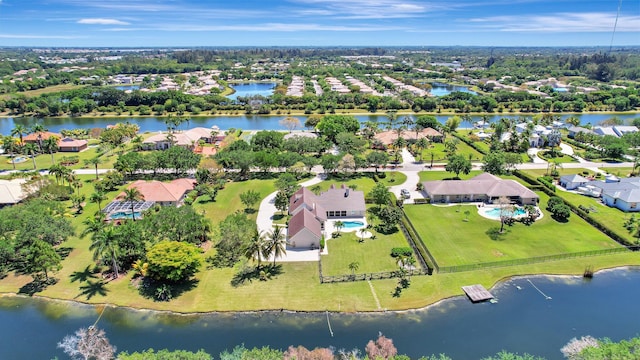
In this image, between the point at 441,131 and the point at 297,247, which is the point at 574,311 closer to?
the point at 297,247

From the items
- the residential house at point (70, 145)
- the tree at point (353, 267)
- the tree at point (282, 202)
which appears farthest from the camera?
the residential house at point (70, 145)

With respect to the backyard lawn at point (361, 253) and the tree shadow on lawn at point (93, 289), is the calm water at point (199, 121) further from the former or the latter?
the tree shadow on lawn at point (93, 289)

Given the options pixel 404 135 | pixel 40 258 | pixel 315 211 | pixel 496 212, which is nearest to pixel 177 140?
pixel 315 211

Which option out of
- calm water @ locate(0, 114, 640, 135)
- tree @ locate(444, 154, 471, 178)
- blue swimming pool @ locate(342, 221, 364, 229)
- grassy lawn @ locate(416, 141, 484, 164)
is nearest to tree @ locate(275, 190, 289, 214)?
blue swimming pool @ locate(342, 221, 364, 229)

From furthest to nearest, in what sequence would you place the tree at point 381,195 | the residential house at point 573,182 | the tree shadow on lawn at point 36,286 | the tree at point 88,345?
the residential house at point 573,182 < the tree at point 381,195 < the tree shadow on lawn at point 36,286 < the tree at point 88,345

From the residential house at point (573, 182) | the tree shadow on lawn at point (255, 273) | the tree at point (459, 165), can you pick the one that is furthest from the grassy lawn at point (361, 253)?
the residential house at point (573, 182)

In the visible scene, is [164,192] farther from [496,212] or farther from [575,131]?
[575,131]
